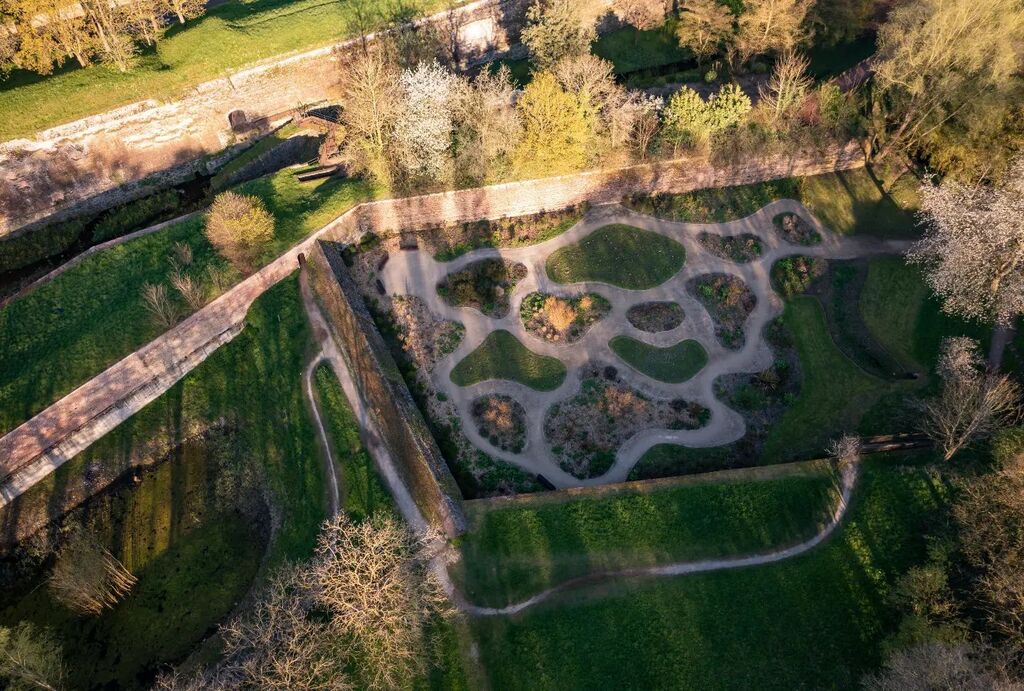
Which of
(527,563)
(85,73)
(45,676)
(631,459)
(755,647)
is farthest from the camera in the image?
(85,73)

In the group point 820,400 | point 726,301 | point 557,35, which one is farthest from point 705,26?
point 820,400

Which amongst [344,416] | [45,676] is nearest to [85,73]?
[344,416]

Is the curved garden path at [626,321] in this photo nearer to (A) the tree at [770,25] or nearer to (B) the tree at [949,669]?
(A) the tree at [770,25]

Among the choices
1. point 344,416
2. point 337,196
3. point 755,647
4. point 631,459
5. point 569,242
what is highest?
point 337,196

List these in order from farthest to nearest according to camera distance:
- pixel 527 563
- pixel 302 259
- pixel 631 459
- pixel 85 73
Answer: pixel 85 73 < pixel 302 259 < pixel 631 459 < pixel 527 563

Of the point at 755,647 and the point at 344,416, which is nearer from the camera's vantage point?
the point at 755,647

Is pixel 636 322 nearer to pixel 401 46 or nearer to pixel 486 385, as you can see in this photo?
pixel 486 385
